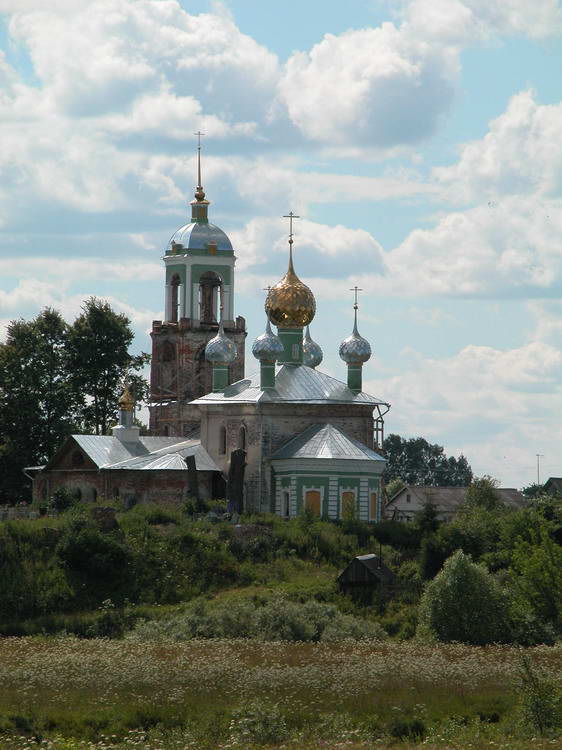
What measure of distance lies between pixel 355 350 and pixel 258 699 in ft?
96.8

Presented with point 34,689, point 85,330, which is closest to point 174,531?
point 34,689

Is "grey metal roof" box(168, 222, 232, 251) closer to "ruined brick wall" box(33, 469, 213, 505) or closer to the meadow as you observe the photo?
"ruined brick wall" box(33, 469, 213, 505)

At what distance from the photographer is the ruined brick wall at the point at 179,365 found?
6625 centimetres

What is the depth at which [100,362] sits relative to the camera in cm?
6944

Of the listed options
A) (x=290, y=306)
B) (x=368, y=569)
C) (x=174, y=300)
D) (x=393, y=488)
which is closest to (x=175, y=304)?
(x=174, y=300)

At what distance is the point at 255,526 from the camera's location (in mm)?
49656

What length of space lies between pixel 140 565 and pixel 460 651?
12.0 metres

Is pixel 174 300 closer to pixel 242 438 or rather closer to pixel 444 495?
pixel 242 438

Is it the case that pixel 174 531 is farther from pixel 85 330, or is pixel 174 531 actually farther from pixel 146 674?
pixel 85 330

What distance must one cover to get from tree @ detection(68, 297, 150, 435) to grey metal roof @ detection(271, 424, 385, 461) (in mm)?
15754

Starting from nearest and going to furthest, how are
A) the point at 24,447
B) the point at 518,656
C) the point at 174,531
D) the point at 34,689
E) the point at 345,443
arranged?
the point at 34,689 < the point at 518,656 < the point at 174,531 < the point at 345,443 < the point at 24,447

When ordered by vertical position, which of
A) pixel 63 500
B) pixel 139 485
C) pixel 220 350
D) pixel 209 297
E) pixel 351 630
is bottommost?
pixel 351 630

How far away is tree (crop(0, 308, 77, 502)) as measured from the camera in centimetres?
6588

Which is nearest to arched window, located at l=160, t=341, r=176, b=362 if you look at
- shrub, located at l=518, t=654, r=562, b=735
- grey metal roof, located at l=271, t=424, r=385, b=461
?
grey metal roof, located at l=271, t=424, r=385, b=461
